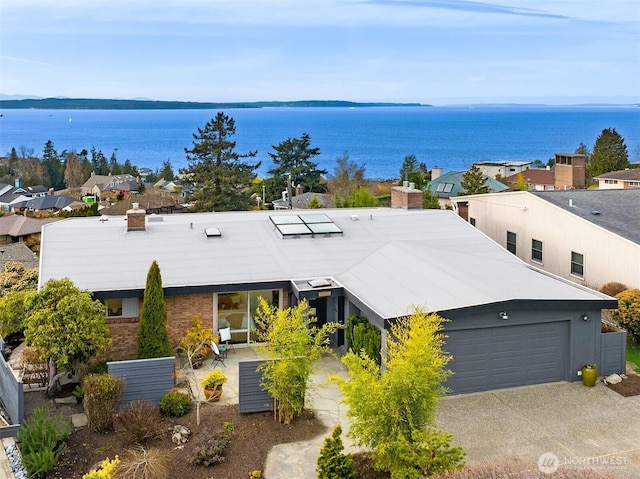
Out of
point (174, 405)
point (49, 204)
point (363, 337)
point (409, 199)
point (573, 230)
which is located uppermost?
point (49, 204)

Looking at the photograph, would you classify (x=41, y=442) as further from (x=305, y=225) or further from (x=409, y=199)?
(x=409, y=199)

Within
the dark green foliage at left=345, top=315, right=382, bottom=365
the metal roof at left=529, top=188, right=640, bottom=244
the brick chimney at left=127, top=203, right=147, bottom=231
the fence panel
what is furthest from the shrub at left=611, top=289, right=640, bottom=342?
the brick chimney at left=127, top=203, right=147, bottom=231

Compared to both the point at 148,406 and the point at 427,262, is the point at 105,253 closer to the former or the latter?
the point at 148,406

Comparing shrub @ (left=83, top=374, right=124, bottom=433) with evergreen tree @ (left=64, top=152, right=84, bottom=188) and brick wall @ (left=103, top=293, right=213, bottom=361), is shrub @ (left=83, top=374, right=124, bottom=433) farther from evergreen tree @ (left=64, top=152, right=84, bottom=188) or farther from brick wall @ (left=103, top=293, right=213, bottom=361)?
evergreen tree @ (left=64, top=152, right=84, bottom=188)

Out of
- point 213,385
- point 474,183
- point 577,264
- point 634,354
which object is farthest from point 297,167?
point 213,385

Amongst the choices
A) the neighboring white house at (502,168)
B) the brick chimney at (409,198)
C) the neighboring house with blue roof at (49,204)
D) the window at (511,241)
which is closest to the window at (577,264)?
the window at (511,241)
